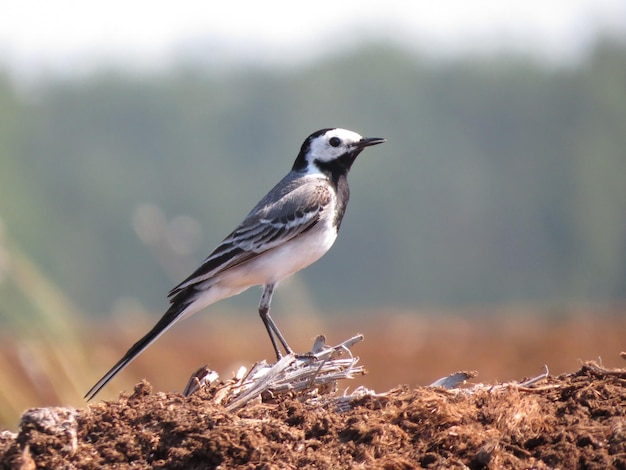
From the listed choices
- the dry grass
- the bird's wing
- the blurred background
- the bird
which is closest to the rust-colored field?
the bird

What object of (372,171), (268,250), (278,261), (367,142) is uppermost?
(372,171)

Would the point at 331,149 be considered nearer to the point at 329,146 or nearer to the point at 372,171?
the point at 329,146

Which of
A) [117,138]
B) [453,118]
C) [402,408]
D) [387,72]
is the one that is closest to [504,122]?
[453,118]

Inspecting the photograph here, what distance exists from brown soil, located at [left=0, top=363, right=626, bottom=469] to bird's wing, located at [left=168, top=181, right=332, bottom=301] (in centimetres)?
287

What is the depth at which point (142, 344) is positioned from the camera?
8.30 metres

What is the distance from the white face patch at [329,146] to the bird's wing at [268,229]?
0.59 meters

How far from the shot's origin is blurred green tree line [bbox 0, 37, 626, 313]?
5772 cm

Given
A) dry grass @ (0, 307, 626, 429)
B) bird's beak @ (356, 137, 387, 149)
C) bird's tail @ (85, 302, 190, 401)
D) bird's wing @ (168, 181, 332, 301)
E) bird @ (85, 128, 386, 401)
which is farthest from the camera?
dry grass @ (0, 307, 626, 429)

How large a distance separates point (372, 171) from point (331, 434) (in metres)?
59.5

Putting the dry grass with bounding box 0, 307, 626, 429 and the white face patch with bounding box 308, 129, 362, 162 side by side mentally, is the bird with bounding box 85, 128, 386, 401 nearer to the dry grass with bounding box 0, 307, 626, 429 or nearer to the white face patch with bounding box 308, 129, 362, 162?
the white face patch with bounding box 308, 129, 362, 162

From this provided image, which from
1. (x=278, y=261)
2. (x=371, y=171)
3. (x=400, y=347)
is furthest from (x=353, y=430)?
(x=371, y=171)

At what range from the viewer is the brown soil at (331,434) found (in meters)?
5.75

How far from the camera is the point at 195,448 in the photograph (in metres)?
5.75

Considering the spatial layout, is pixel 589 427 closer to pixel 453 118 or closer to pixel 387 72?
pixel 453 118
